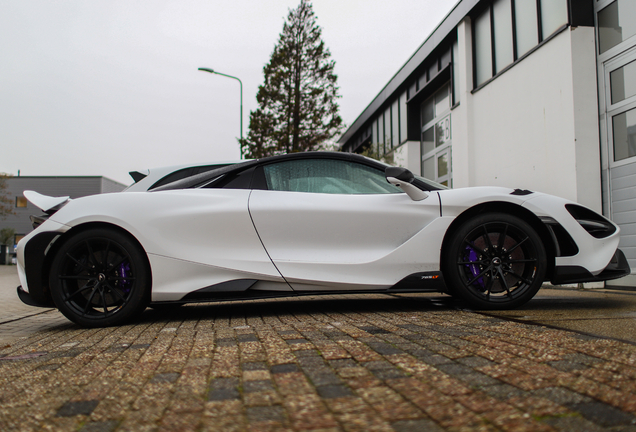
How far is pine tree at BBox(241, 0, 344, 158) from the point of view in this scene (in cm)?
2725

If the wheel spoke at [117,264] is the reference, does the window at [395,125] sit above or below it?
above

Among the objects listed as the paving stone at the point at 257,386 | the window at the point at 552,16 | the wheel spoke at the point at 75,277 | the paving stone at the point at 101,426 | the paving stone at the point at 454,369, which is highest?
the window at the point at 552,16

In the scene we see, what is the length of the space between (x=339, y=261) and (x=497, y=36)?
33.5ft

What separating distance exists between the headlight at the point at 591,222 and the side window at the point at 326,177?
137 centimetres

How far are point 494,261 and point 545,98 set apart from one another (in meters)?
7.03

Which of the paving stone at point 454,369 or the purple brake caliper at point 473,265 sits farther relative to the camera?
the purple brake caliper at point 473,265

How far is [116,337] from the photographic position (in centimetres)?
296

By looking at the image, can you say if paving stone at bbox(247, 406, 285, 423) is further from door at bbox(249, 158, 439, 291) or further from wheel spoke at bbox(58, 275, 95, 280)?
wheel spoke at bbox(58, 275, 95, 280)

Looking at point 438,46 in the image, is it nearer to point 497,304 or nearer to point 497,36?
point 497,36

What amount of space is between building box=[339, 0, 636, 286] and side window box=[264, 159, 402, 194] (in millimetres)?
5485

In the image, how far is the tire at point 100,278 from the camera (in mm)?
3426

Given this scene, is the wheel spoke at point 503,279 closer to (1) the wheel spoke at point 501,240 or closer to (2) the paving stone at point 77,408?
(1) the wheel spoke at point 501,240

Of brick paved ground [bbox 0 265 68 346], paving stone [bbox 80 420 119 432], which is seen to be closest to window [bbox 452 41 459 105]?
brick paved ground [bbox 0 265 68 346]

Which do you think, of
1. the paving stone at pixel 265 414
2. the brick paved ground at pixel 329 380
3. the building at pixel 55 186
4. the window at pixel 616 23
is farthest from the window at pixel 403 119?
the building at pixel 55 186
